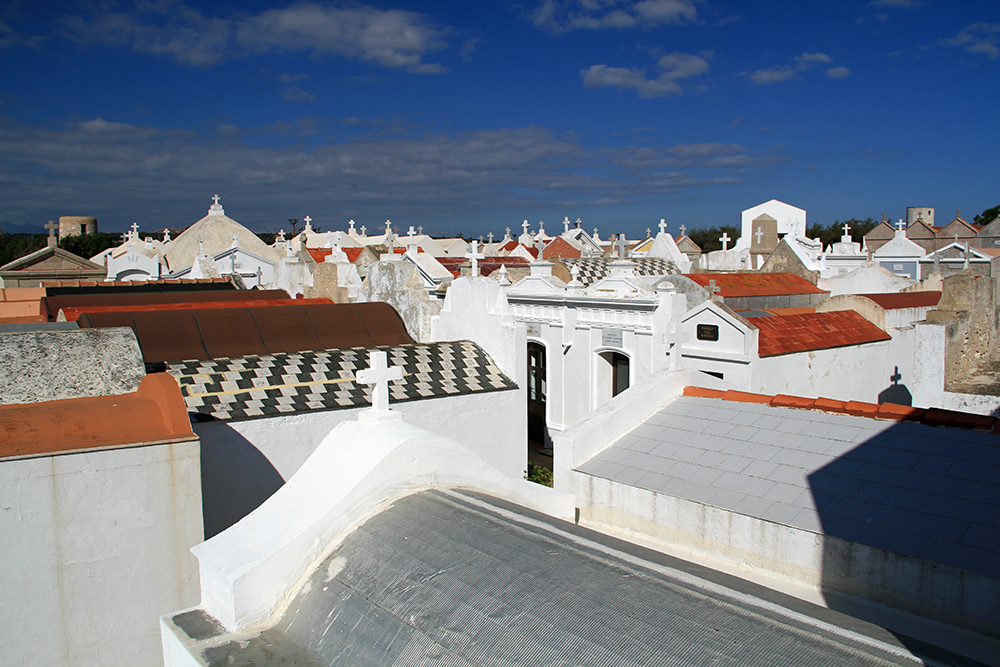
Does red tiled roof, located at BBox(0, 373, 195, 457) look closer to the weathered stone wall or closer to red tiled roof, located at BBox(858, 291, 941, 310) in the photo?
the weathered stone wall

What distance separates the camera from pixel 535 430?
1781 centimetres

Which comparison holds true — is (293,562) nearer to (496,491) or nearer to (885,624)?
(496,491)

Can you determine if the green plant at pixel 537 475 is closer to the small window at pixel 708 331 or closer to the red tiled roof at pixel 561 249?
the small window at pixel 708 331

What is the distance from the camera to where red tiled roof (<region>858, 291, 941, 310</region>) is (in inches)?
664

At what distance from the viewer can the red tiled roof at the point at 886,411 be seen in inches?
275

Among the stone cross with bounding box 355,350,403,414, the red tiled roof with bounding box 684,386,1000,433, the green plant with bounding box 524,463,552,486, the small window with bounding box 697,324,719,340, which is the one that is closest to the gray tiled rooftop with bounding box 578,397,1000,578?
the red tiled roof with bounding box 684,386,1000,433

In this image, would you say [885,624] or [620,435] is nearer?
[885,624]

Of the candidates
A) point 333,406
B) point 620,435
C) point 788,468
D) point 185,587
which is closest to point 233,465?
point 333,406

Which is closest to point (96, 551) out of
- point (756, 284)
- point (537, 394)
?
point (537, 394)

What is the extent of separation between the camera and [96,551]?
225 inches

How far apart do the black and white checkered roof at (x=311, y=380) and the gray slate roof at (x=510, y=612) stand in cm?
625

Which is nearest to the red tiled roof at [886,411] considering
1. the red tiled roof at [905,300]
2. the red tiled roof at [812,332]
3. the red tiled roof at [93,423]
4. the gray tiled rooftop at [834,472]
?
the gray tiled rooftop at [834,472]

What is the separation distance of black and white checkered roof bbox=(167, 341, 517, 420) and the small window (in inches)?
150

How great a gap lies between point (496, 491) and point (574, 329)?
10.6 m
